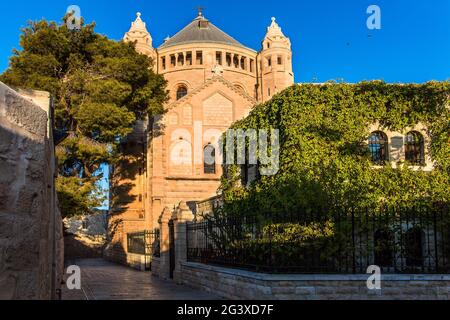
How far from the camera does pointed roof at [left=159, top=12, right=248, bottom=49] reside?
52719mm

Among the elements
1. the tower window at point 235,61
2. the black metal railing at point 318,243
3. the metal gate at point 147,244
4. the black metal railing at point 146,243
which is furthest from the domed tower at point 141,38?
the black metal railing at point 318,243

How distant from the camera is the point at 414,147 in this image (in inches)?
722

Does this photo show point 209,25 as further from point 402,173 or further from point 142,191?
point 402,173

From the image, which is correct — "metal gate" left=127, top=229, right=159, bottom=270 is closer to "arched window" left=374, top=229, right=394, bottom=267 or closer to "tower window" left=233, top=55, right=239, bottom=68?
"arched window" left=374, top=229, right=394, bottom=267

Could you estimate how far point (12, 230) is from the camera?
2.36 m

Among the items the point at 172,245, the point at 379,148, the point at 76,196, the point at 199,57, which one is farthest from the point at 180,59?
the point at 379,148

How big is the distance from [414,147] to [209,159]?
2092 centimetres

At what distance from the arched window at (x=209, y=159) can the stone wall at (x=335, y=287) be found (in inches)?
1012

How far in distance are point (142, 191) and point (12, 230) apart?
3870cm

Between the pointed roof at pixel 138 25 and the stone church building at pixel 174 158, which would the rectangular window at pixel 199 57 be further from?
the stone church building at pixel 174 158

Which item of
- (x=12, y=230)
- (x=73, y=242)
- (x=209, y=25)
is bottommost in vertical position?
(x=73, y=242)

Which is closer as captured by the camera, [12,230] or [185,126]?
[12,230]

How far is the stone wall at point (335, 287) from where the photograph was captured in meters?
10.7
